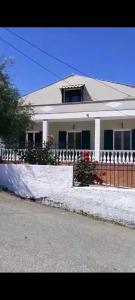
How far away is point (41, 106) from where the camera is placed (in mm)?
29344

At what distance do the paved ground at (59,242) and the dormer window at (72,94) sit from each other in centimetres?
1653

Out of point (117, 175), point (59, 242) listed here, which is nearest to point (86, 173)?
point (117, 175)

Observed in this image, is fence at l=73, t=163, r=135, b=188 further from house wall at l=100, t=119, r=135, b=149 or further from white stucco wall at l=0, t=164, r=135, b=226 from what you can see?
house wall at l=100, t=119, r=135, b=149

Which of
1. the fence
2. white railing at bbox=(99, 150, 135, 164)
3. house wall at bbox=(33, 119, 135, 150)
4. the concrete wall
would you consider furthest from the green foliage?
house wall at bbox=(33, 119, 135, 150)

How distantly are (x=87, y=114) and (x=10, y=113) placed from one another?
9.63 meters

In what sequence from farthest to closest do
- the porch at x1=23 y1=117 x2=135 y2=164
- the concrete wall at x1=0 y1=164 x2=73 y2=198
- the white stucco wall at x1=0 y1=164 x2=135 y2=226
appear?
the porch at x1=23 y1=117 x2=135 y2=164
the concrete wall at x1=0 y1=164 x2=73 y2=198
the white stucco wall at x1=0 y1=164 x2=135 y2=226

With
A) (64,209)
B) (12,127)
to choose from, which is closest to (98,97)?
(12,127)

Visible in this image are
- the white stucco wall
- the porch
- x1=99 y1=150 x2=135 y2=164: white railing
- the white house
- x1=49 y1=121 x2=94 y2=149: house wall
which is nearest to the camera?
the white stucco wall

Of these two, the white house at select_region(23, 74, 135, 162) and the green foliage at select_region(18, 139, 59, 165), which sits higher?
the white house at select_region(23, 74, 135, 162)

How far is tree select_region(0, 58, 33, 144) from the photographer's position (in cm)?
1816

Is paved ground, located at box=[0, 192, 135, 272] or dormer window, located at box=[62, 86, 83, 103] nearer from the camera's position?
paved ground, located at box=[0, 192, 135, 272]
